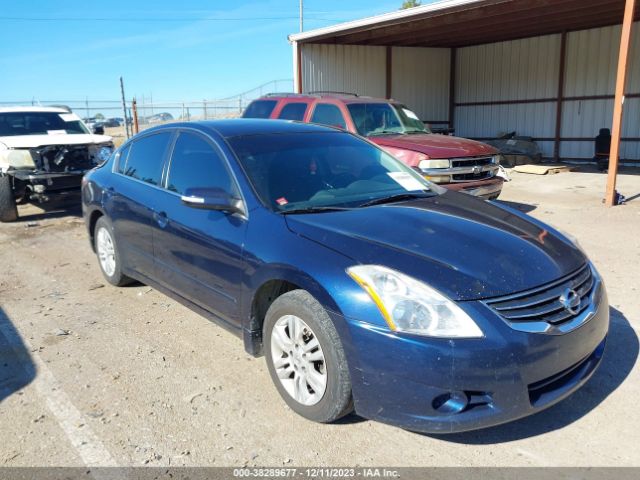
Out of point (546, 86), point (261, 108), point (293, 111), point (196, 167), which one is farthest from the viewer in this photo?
point (546, 86)

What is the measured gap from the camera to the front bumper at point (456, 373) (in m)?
2.51

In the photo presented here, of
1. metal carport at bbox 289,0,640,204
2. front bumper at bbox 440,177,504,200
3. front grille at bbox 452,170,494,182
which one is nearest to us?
front bumper at bbox 440,177,504,200

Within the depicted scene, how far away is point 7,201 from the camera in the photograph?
894cm

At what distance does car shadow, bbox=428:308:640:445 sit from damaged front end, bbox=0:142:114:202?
26.2 feet

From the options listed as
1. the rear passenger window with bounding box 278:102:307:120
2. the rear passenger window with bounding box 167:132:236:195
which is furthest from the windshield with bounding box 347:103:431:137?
the rear passenger window with bounding box 167:132:236:195

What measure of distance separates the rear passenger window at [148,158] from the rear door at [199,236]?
21cm

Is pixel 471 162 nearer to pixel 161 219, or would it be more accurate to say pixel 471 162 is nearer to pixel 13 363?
pixel 161 219

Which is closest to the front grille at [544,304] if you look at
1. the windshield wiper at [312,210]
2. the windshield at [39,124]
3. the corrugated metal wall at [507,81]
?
the windshield wiper at [312,210]

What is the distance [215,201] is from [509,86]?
18.0 m

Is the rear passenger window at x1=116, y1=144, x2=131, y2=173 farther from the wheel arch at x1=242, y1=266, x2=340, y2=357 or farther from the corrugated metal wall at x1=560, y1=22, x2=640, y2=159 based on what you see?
the corrugated metal wall at x1=560, y1=22, x2=640, y2=159

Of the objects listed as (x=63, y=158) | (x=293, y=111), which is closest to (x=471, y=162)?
(x=293, y=111)

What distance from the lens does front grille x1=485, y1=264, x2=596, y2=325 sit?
2.62m

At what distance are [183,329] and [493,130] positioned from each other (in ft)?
58.3

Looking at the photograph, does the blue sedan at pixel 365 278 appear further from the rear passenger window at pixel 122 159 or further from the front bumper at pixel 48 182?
the front bumper at pixel 48 182
